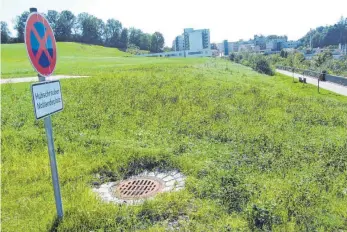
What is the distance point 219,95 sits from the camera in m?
12.4

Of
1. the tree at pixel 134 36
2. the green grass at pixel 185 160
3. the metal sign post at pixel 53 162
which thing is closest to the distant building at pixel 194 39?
the tree at pixel 134 36

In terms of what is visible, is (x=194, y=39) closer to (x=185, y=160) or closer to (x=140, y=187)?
(x=185, y=160)

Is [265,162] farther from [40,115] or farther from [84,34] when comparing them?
[84,34]

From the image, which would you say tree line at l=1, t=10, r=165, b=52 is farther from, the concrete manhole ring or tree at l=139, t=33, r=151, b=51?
the concrete manhole ring

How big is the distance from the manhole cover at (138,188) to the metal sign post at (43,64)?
118cm

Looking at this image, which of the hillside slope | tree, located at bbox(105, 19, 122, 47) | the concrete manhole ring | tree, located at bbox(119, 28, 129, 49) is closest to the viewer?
the concrete manhole ring

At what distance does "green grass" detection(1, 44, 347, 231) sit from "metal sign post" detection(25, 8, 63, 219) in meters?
1.12

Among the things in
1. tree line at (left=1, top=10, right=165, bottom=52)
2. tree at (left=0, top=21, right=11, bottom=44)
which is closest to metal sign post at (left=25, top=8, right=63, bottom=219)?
tree at (left=0, top=21, right=11, bottom=44)

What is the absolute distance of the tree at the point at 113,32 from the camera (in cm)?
12111

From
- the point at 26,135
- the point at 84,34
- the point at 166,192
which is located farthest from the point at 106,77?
the point at 84,34

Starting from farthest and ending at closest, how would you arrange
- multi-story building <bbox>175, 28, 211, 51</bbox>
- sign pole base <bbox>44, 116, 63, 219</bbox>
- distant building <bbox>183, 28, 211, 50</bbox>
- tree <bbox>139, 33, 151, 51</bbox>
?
distant building <bbox>183, 28, 211, 50</bbox>, multi-story building <bbox>175, 28, 211, 51</bbox>, tree <bbox>139, 33, 151, 51</bbox>, sign pole base <bbox>44, 116, 63, 219</bbox>

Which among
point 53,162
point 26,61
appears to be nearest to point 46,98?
point 53,162

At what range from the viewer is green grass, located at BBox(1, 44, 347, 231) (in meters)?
4.07

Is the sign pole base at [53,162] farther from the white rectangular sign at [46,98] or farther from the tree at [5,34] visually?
the tree at [5,34]
